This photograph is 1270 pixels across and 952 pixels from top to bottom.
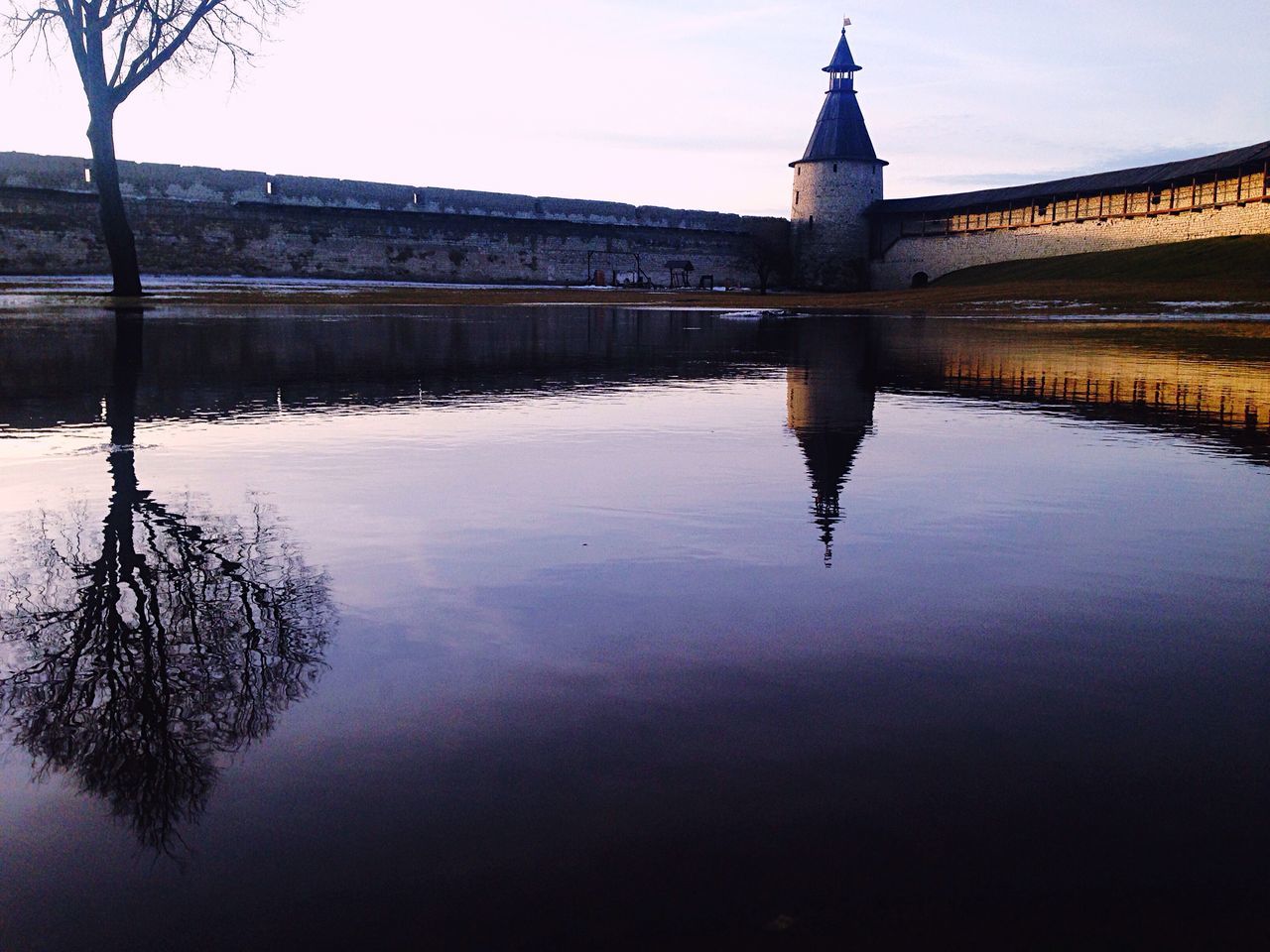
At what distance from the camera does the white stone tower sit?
144 feet

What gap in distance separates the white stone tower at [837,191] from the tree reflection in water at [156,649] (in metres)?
44.6

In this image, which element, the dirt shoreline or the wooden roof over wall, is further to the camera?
the wooden roof over wall

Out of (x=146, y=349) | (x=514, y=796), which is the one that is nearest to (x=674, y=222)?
Answer: (x=146, y=349)

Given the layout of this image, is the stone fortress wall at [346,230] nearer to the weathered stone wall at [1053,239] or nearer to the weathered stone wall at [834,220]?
the weathered stone wall at [834,220]

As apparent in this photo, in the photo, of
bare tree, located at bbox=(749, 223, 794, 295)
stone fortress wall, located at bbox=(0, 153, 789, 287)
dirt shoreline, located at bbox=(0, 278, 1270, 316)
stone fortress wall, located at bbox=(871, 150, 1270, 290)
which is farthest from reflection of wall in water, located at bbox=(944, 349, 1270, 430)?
bare tree, located at bbox=(749, 223, 794, 295)

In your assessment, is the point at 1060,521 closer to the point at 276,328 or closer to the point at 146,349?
the point at 146,349

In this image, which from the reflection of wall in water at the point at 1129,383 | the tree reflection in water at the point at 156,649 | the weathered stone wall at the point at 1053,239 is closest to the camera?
the tree reflection in water at the point at 156,649

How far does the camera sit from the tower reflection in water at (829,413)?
2.82 meters

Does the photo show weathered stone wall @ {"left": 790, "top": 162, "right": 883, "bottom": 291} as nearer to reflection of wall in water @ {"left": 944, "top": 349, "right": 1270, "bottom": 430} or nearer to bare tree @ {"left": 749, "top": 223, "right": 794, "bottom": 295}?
bare tree @ {"left": 749, "top": 223, "right": 794, "bottom": 295}

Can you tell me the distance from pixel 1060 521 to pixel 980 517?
0.19 meters

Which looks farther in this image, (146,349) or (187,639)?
(146,349)

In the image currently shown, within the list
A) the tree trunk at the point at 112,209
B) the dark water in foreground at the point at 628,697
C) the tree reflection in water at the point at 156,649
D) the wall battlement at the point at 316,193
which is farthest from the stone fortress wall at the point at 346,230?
the tree reflection in water at the point at 156,649

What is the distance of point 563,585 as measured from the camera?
77.3 inches

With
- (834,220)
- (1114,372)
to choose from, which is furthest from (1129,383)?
(834,220)
